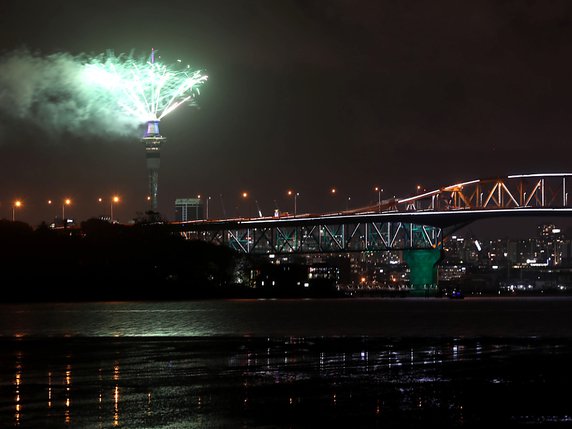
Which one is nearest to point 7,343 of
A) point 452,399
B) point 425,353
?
point 425,353

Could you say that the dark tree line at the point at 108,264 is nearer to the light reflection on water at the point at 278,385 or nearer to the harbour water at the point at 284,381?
the harbour water at the point at 284,381

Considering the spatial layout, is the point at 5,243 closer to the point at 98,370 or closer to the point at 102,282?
the point at 102,282

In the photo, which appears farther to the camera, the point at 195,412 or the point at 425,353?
the point at 425,353

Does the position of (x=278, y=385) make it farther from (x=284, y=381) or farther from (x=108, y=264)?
(x=108, y=264)

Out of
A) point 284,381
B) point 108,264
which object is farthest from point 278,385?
point 108,264

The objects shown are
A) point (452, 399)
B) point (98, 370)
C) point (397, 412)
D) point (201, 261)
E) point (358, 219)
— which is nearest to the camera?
point (397, 412)

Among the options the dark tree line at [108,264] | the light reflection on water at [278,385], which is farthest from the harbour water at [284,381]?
the dark tree line at [108,264]

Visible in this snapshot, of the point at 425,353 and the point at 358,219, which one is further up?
the point at 358,219
